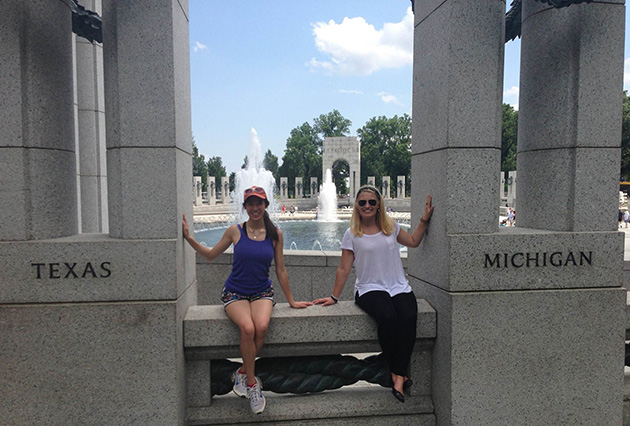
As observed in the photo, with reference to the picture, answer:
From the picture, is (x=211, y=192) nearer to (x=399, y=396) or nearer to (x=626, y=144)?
(x=626, y=144)

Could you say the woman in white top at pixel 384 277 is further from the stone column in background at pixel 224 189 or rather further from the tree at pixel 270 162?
the tree at pixel 270 162

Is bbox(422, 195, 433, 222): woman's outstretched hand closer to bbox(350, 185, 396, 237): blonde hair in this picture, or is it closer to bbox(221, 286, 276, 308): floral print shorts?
bbox(350, 185, 396, 237): blonde hair

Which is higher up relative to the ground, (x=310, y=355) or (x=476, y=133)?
(x=476, y=133)

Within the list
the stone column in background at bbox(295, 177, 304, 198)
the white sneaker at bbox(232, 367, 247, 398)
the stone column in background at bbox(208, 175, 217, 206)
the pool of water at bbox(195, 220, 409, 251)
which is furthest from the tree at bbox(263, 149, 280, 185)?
the white sneaker at bbox(232, 367, 247, 398)

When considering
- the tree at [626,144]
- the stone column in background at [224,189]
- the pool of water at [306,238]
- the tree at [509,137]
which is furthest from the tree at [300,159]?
the pool of water at [306,238]

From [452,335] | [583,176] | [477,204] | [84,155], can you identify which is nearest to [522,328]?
[452,335]

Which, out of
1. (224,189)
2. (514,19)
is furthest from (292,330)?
(224,189)

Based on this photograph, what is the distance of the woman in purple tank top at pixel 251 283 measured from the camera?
11.1ft

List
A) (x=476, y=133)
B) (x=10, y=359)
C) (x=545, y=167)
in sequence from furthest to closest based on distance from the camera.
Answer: (x=545, y=167), (x=476, y=133), (x=10, y=359)

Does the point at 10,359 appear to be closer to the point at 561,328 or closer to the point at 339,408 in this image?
the point at 339,408

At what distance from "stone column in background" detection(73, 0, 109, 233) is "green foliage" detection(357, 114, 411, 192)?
7835 cm

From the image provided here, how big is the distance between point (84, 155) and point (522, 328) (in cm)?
850

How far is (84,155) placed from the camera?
8.91 meters

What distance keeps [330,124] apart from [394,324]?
101491mm
